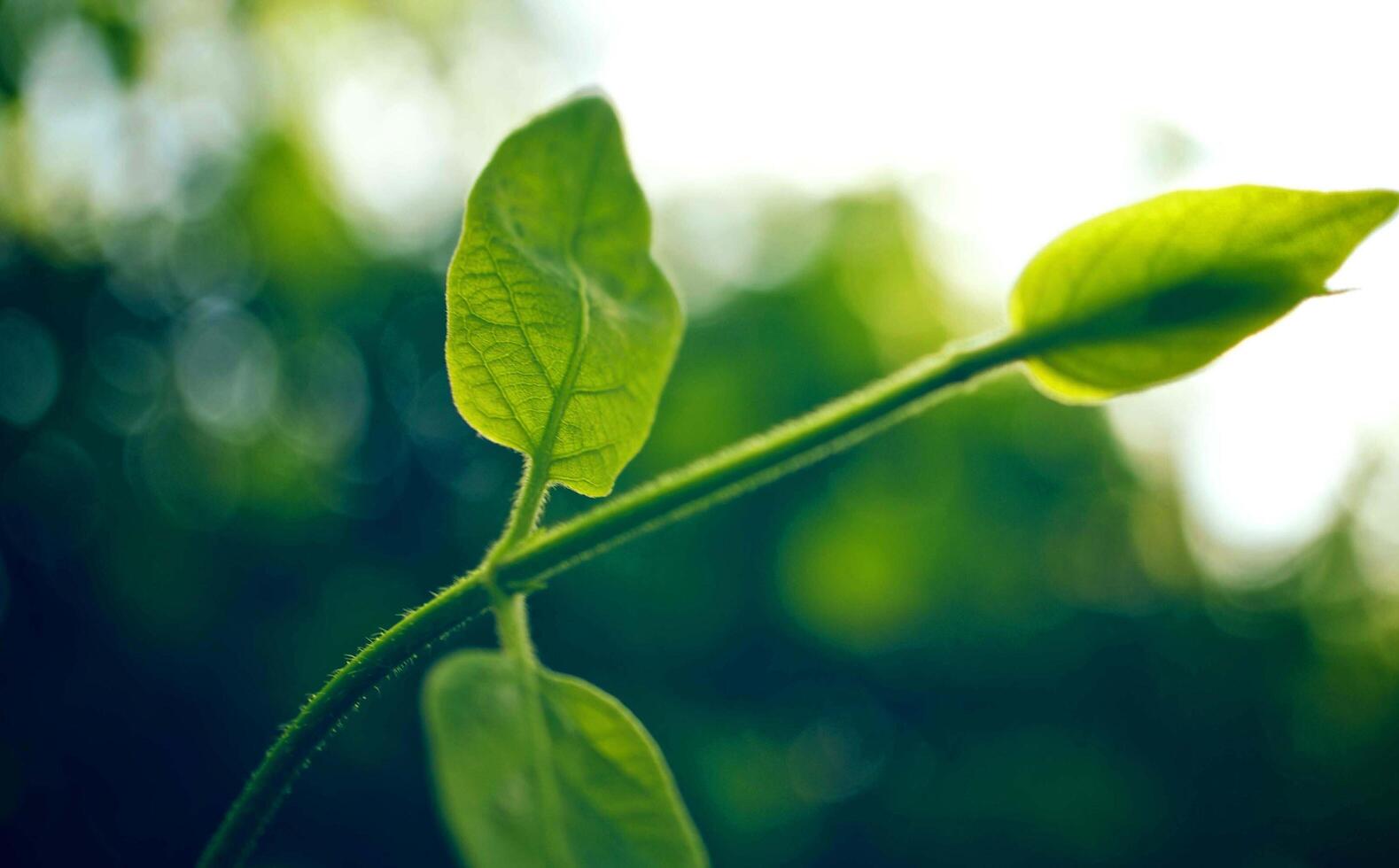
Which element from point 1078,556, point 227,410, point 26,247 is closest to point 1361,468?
point 1078,556

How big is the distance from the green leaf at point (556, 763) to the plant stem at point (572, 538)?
1.6 inches

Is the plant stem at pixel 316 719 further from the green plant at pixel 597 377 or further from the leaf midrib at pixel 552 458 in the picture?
the leaf midrib at pixel 552 458

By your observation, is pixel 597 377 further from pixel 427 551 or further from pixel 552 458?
pixel 427 551

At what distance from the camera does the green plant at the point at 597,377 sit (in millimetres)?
465

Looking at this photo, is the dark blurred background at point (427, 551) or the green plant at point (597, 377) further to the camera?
the dark blurred background at point (427, 551)

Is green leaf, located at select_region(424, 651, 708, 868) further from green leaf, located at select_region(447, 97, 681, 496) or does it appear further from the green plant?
green leaf, located at select_region(447, 97, 681, 496)

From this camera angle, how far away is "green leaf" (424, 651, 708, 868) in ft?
1.67

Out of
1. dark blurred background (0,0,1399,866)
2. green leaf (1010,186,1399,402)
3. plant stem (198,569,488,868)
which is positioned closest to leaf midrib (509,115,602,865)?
plant stem (198,569,488,868)

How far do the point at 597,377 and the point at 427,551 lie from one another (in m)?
4.86

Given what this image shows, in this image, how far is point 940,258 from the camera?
657 centimetres

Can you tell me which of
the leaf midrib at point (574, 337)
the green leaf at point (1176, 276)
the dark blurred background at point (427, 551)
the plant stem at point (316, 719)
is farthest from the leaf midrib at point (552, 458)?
the dark blurred background at point (427, 551)

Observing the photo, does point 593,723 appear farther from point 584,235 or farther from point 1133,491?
point 1133,491

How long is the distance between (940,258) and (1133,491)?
82.3 inches

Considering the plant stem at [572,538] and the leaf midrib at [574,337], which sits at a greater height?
the leaf midrib at [574,337]
